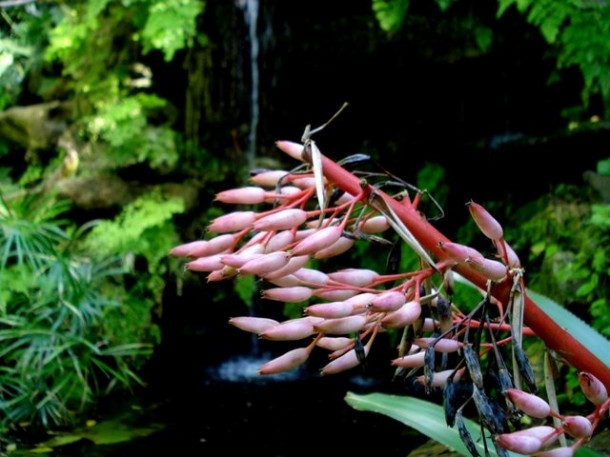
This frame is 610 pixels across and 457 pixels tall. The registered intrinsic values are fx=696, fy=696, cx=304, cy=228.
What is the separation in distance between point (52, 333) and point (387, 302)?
3230 millimetres

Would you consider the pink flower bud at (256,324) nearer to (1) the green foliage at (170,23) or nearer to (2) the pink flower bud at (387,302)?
(2) the pink flower bud at (387,302)

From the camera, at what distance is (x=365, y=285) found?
1.10 m

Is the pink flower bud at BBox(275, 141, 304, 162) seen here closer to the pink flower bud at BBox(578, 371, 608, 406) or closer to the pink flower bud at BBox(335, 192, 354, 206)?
the pink flower bud at BBox(335, 192, 354, 206)

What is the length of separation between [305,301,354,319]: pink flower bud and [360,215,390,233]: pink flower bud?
0.18 m

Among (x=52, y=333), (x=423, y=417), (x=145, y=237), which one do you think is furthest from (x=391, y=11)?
(x=423, y=417)

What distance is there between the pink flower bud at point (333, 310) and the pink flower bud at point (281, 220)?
0.13 m

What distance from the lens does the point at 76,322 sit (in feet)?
13.0

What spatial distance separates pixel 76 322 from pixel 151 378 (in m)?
0.87

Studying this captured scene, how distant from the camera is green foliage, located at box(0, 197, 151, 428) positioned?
142 inches

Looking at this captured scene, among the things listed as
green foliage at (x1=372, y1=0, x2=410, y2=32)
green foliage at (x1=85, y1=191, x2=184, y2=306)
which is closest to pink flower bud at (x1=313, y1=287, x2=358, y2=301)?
green foliage at (x1=372, y1=0, x2=410, y2=32)

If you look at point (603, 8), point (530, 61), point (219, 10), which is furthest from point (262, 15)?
point (603, 8)

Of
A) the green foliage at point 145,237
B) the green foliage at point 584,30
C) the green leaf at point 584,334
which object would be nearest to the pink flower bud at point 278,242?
the green leaf at point 584,334

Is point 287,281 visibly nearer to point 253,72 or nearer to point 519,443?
point 519,443

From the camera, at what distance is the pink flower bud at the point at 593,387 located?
0.93 meters
